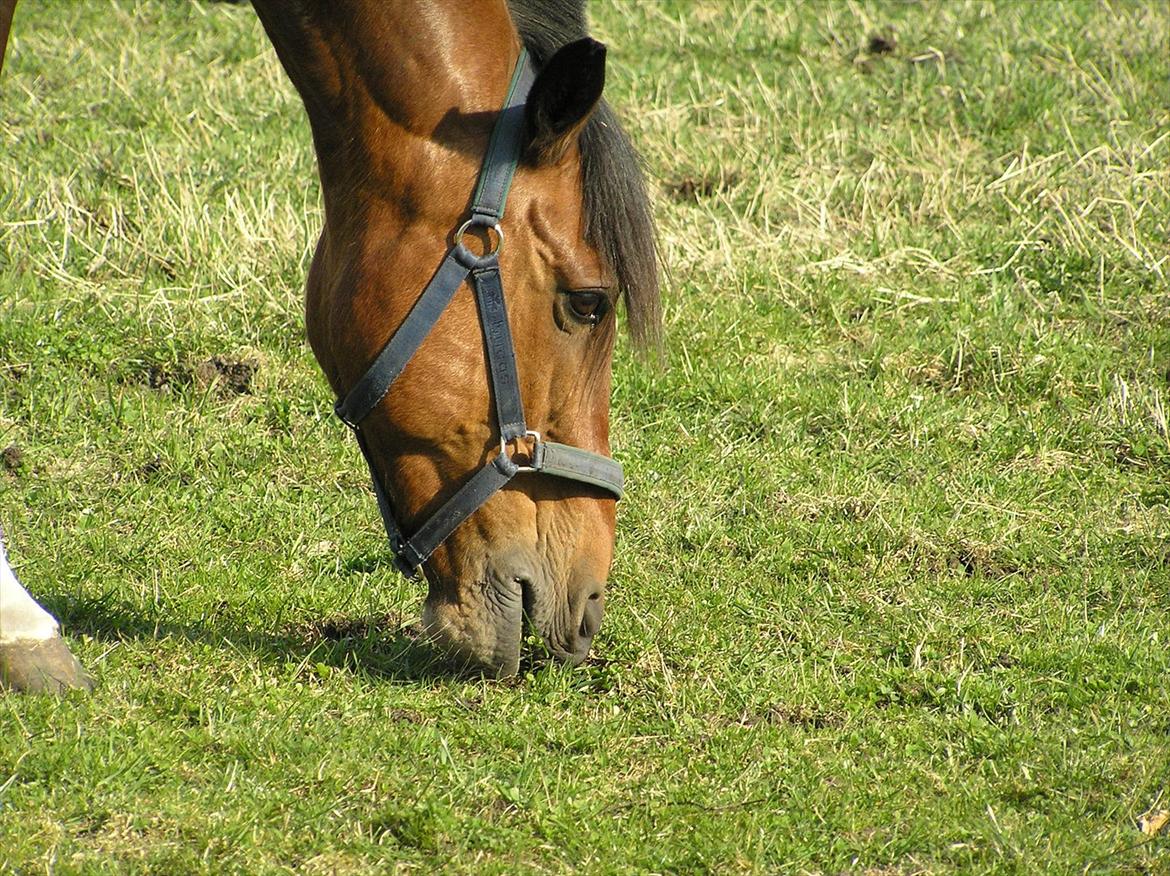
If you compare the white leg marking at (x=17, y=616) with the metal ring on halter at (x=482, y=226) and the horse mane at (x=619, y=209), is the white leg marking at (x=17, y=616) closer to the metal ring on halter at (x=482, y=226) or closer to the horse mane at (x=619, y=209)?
the metal ring on halter at (x=482, y=226)

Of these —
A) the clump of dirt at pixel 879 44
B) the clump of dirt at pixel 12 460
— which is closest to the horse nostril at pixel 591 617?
the clump of dirt at pixel 12 460

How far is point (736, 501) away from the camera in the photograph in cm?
461

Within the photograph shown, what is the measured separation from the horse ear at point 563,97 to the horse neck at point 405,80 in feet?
0.42

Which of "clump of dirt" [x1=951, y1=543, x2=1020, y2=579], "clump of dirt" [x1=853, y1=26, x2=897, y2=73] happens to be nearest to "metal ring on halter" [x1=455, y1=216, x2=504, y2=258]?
"clump of dirt" [x1=951, y1=543, x2=1020, y2=579]

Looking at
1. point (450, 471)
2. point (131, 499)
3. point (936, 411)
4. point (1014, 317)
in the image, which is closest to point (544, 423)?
point (450, 471)

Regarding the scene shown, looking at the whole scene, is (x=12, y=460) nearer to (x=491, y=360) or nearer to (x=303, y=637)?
(x=303, y=637)

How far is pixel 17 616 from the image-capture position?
3123 mm

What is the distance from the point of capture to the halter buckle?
9.91 feet

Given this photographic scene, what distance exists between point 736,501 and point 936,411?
1.01 metres

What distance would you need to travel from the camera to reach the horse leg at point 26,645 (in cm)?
312

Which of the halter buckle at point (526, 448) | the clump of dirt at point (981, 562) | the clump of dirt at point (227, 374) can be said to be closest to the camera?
the halter buckle at point (526, 448)

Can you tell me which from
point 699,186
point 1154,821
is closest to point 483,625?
point 1154,821

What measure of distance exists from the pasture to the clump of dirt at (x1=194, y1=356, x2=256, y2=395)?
0.01 metres

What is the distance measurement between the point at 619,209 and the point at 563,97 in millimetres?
276
